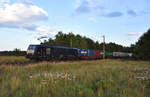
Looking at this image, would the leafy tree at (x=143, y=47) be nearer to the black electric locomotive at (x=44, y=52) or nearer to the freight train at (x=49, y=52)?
the freight train at (x=49, y=52)

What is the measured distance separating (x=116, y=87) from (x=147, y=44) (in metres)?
33.8

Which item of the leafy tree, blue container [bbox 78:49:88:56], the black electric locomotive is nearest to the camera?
the black electric locomotive

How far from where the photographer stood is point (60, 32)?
3189 inches

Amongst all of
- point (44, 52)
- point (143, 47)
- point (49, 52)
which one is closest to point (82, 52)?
point (49, 52)

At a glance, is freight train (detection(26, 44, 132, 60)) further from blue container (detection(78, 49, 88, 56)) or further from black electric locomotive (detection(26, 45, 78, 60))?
blue container (detection(78, 49, 88, 56))

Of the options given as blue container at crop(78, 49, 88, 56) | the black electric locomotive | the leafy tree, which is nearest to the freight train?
the black electric locomotive

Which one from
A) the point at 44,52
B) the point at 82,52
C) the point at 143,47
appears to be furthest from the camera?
the point at 143,47

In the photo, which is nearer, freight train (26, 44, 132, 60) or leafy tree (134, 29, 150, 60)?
freight train (26, 44, 132, 60)

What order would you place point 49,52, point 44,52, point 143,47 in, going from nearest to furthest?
1. point 44,52
2. point 49,52
3. point 143,47

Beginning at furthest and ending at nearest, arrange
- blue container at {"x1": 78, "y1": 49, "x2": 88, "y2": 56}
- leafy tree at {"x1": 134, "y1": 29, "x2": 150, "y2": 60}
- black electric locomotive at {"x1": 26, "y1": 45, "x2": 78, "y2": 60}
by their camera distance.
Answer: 1. leafy tree at {"x1": 134, "y1": 29, "x2": 150, "y2": 60}
2. blue container at {"x1": 78, "y1": 49, "x2": 88, "y2": 56}
3. black electric locomotive at {"x1": 26, "y1": 45, "x2": 78, "y2": 60}

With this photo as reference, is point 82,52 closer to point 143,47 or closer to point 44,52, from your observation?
point 44,52

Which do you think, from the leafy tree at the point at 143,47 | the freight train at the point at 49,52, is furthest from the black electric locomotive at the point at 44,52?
the leafy tree at the point at 143,47

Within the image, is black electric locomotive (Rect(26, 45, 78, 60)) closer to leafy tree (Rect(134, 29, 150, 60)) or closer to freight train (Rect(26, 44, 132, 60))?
freight train (Rect(26, 44, 132, 60))

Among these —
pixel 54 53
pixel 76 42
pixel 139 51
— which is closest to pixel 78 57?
pixel 54 53
